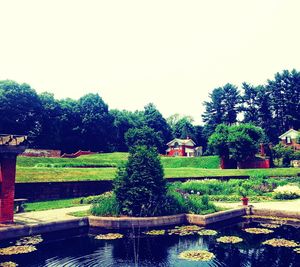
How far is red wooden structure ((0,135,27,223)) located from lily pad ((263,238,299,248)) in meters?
9.55

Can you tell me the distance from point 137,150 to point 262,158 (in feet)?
126

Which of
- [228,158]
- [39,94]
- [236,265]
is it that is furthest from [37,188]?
[39,94]

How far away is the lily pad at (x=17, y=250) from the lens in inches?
418

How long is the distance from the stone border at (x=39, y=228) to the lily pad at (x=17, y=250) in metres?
1.10

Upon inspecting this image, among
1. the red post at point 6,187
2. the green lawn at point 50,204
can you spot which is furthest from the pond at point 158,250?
the green lawn at point 50,204

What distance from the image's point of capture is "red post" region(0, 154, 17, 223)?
13.2 meters

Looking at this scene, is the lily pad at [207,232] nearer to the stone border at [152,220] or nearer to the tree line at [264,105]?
the stone border at [152,220]

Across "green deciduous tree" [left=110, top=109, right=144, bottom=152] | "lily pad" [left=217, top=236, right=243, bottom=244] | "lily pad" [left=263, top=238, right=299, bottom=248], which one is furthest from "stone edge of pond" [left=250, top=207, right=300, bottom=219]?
"green deciduous tree" [left=110, top=109, right=144, bottom=152]

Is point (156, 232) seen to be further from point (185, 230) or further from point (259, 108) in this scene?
point (259, 108)

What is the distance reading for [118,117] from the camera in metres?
80.2

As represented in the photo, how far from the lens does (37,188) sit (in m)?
20.8

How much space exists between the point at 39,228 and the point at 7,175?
2.39 metres

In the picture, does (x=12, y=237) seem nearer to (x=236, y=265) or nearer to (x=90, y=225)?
(x=90, y=225)

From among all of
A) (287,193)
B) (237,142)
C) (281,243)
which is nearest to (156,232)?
(281,243)
